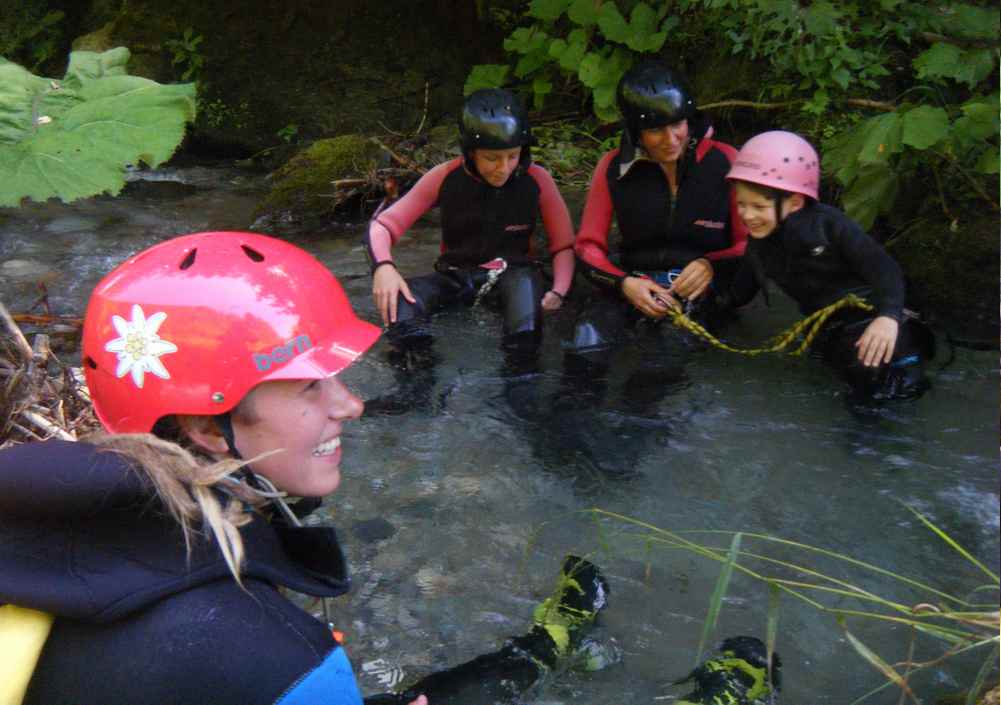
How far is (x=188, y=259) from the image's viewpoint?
2.28 metres

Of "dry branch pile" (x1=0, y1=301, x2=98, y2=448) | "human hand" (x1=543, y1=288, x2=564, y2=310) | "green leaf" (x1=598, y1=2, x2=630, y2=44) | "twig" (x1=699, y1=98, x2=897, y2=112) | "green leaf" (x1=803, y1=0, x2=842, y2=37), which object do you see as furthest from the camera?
"green leaf" (x1=598, y1=2, x2=630, y2=44)

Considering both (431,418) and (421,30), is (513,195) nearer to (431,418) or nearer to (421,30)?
(431,418)

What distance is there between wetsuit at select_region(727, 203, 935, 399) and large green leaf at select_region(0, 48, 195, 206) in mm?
2668

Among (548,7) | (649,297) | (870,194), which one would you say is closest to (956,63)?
(870,194)

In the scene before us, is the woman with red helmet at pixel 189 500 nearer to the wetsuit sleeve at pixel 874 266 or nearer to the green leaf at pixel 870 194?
the wetsuit sleeve at pixel 874 266

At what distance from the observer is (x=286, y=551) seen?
2.01m

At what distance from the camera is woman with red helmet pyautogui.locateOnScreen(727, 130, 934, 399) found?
4.28 metres

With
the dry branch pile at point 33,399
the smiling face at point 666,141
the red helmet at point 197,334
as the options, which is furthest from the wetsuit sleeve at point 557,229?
the red helmet at point 197,334

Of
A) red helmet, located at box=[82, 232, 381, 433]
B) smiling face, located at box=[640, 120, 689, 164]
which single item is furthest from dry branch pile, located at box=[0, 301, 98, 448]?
smiling face, located at box=[640, 120, 689, 164]

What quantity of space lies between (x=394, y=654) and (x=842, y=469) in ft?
6.63

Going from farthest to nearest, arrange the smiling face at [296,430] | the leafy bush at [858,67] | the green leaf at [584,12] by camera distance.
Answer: the green leaf at [584,12] < the leafy bush at [858,67] < the smiling face at [296,430]

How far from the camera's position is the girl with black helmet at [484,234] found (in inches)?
192

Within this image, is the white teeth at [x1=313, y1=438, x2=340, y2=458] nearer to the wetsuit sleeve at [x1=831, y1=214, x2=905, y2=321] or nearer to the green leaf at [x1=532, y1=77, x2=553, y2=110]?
the wetsuit sleeve at [x1=831, y1=214, x2=905, y2=321]

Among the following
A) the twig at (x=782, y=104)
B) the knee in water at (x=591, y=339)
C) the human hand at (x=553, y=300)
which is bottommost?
the knee in water at (x=591, y=339)
